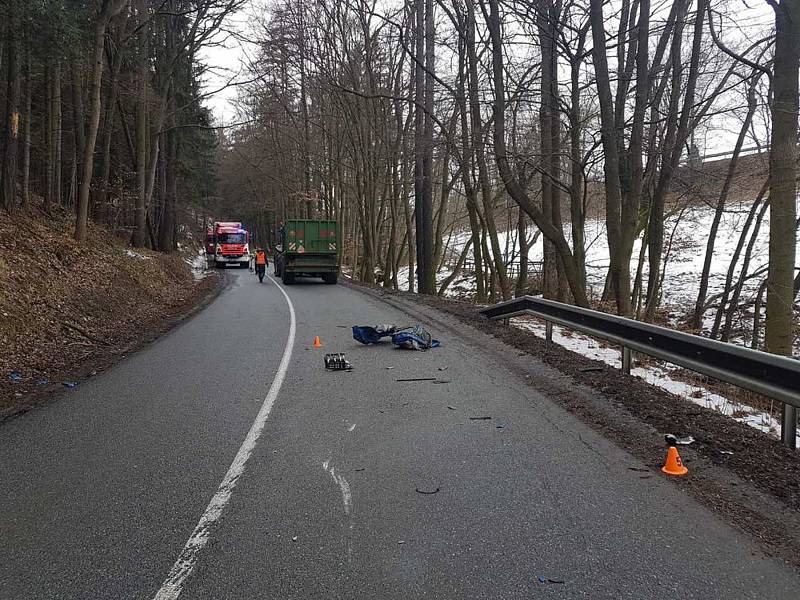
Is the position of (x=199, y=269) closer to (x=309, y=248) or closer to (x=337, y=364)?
(x=309, y=248)

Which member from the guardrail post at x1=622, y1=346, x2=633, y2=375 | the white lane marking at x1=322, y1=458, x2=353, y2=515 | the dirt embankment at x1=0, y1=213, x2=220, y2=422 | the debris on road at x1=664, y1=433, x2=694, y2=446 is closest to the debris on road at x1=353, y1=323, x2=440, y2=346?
the guardrail post at x1=622, y1=346, x2=633, y2=375

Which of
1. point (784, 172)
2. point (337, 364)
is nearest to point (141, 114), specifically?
point (337, 364)

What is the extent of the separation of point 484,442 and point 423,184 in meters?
17.7

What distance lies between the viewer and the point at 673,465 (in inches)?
184

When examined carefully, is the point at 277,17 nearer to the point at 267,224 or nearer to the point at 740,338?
the point at 740,338

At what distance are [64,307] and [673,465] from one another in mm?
11789

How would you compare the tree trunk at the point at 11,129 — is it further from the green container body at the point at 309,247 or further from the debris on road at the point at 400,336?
the debris on road at the point at 400,336

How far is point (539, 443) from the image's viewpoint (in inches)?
214

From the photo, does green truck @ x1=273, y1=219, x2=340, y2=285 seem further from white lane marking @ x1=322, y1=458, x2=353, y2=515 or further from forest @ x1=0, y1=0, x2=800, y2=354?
white lane marking @ x1=322, y1=458, x2=353, y2=515

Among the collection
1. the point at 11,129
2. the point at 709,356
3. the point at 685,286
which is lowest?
the point at 685,286

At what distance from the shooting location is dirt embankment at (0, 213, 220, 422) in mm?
8680

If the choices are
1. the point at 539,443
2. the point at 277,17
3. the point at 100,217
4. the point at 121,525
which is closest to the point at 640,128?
the point at 539,443

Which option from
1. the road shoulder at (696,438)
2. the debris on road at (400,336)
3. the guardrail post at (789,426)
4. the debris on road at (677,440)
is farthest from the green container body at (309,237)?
the guardrail post at (789,426)

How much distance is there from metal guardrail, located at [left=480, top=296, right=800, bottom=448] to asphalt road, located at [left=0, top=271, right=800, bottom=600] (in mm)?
1364
